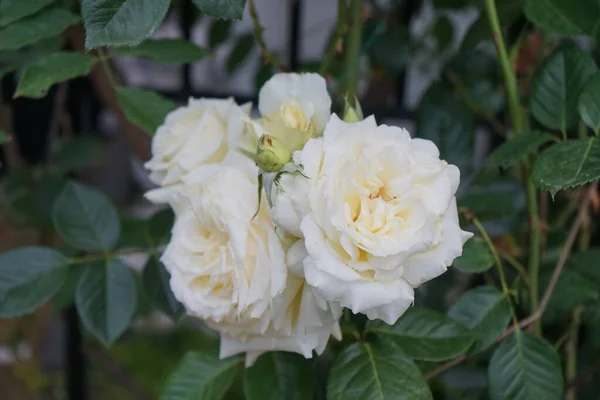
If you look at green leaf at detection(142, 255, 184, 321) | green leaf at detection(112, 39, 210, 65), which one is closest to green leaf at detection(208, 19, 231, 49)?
green leaf at detection(112, 39, 210, 65)

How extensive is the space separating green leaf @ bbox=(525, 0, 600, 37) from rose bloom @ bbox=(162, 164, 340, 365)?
0.35 m

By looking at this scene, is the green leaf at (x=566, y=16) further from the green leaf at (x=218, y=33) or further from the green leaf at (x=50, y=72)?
the green leaf at (x=218, y=33)

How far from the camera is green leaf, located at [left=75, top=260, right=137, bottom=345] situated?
656mm

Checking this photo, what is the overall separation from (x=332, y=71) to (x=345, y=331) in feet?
1.86

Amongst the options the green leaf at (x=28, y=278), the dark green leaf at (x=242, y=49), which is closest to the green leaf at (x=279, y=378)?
the green leaf at (x=28, y=278)

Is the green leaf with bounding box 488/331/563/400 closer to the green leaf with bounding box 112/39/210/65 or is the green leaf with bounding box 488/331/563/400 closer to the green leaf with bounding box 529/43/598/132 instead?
the green leaf with bounding box 529/43/598/132

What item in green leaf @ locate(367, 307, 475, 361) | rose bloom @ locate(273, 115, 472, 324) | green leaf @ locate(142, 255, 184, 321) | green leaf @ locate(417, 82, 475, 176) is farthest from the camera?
green leaf @ locate(417, 82, 475, 176)

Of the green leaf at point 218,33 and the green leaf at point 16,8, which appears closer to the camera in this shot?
the green leaf at point 16,8

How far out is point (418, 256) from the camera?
415mm

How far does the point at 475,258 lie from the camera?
59 centimetres

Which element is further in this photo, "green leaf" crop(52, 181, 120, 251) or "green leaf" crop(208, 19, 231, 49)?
"green leaf" crop(208, 19, 231, 49)

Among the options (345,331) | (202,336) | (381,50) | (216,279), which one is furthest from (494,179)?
(202,336)

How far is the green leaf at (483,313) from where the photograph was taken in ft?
1.85

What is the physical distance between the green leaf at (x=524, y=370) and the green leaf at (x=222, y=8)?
0.38 meters
